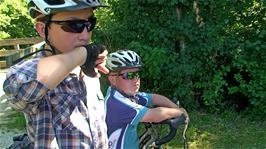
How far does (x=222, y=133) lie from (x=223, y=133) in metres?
0.01

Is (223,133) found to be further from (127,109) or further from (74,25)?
(74,25)

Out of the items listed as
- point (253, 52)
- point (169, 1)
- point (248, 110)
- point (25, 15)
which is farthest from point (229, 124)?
point (25, 15)

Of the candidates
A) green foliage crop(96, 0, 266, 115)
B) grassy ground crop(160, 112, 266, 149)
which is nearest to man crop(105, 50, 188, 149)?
grassy ground crop(160, 112, 266, 149)

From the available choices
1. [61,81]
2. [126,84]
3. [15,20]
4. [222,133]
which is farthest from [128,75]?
[15,20]

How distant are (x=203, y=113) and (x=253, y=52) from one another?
1.21 m

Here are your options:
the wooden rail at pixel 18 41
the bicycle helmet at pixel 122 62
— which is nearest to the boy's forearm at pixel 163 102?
the bicycle helmet at pixel 122 62

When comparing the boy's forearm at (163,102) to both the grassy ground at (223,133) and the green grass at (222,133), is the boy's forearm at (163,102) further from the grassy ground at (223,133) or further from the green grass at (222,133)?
the grassy ground at (223,133)

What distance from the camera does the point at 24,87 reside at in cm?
201

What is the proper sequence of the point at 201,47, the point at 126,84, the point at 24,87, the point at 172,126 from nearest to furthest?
the point at 24,87, the point at 172,126, the point at 126,84, the point at 201,47

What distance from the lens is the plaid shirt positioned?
203 centimetres

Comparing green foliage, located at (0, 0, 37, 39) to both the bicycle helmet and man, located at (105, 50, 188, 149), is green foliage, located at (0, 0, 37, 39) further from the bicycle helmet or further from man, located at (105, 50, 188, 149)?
man, located at (105, 50, 188, 149)

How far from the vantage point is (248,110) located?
7645 mm

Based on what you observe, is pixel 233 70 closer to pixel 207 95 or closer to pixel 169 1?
pixel 207 95

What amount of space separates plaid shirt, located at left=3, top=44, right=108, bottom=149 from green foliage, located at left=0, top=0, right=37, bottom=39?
15737mm
